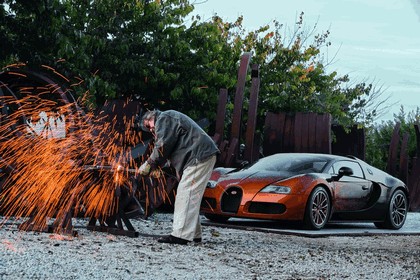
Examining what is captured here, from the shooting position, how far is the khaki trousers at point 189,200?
35.8 ft

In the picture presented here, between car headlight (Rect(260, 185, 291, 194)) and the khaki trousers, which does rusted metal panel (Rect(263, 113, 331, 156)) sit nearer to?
car headlight (Rect(260, 185, 291, 194))

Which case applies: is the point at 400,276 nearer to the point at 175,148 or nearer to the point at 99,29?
the point at 175,148

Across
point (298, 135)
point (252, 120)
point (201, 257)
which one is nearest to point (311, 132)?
point (298, 135)

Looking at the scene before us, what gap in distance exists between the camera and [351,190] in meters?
16.3

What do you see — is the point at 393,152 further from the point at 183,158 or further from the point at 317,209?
the point at 183,158

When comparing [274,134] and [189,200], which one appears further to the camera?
[274,134]

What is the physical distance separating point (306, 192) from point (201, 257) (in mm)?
5479

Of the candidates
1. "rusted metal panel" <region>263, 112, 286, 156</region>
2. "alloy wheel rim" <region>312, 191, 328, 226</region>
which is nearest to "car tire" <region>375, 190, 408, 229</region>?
"alloy wheel rim" <region>312, 191, 328, 226</region>

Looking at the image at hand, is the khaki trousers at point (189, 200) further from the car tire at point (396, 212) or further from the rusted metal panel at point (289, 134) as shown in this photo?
the rusted metal panel at point (289, 134)

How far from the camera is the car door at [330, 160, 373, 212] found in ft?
52.3

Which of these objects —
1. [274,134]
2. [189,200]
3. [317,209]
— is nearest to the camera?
[189,200]

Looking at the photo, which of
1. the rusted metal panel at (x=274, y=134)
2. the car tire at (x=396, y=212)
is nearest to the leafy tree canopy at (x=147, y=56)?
the rusted metal panel at (x=274, y=134)

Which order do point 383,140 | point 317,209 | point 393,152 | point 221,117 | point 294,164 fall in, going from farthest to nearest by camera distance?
point 383,140 < point 393,152 < point 221,117 < point 294,164 < point 317,209

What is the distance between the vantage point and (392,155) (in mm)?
28047
